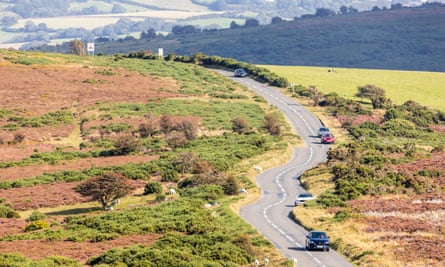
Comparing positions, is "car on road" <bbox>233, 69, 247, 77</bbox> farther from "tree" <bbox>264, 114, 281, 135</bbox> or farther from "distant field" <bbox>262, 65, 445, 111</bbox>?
"tree" <bbox>264, 114, 281, 135</bbox>

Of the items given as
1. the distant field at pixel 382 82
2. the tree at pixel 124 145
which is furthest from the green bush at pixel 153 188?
the distant field at pixel 382 82

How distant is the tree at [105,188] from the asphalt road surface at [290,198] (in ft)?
30.1

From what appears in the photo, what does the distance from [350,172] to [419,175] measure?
5486 millimetres

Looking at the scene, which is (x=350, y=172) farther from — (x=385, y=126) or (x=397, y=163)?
(x=385, y=126)

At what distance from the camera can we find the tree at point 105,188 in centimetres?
6662

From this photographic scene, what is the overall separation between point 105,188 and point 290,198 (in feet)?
46.8

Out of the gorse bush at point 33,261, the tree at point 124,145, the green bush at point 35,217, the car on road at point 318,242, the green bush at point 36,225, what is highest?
the gorse bush at point 33,261

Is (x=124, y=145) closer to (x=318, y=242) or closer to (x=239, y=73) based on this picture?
(x=318, y=242)

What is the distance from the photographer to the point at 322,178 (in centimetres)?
7738

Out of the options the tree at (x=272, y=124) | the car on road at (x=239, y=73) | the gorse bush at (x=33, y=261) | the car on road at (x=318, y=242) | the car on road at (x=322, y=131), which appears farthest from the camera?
the car on road at (x=239, y=73)

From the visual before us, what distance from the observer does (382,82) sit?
14775cm

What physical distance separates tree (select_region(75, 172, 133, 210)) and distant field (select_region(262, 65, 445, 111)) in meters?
68.3

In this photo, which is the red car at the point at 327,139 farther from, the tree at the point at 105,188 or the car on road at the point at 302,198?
the tree at the point at 105,188

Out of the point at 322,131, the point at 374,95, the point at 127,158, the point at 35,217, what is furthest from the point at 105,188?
the point at 374,95
